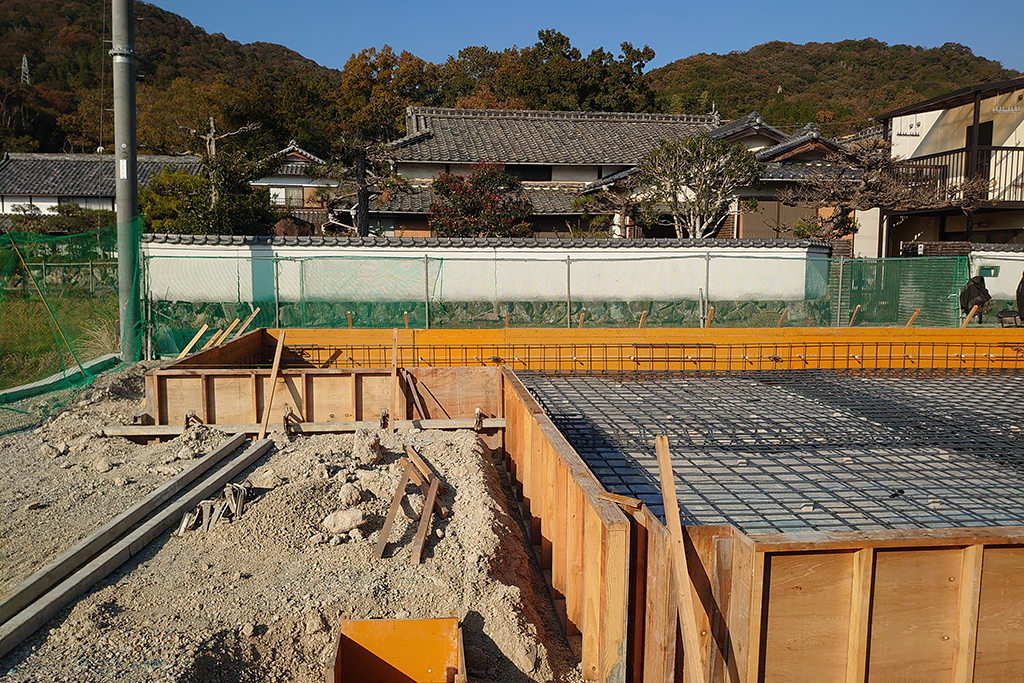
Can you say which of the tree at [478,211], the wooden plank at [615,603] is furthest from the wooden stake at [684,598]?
the tree at [478,211]

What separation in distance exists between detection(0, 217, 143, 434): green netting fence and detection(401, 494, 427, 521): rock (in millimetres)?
4019

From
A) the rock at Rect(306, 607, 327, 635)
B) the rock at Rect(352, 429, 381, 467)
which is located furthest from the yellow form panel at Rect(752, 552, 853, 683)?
the rock at Rect(352, 429, 381, 467)

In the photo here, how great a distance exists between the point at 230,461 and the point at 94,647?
2.60 meters

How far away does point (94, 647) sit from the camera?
129 inches

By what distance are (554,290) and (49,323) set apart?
842 cm

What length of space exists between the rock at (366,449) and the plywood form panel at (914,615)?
3.73m

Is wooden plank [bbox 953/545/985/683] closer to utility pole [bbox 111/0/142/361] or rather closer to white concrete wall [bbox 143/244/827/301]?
utility pole [bbox 111/0/142/361]

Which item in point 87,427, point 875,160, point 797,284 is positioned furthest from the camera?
point 875,160

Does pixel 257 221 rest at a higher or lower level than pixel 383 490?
higher

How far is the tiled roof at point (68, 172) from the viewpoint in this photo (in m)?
27.6

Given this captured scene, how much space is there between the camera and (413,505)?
4879mm

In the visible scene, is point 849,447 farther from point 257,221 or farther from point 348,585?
point 257,221

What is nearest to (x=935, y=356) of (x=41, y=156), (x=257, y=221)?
(x=257, y=221)

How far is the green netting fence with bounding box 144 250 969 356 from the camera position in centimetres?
1276
